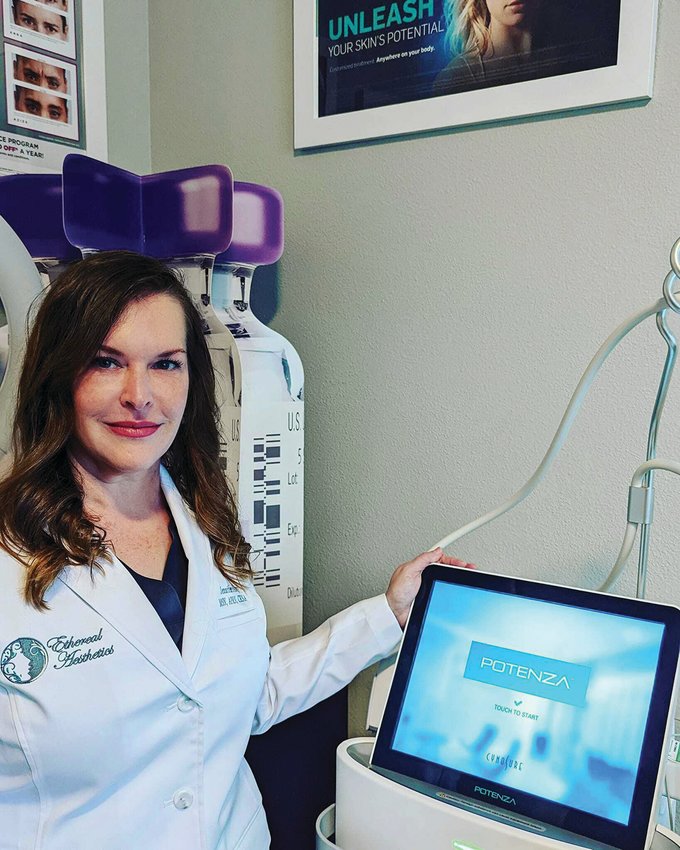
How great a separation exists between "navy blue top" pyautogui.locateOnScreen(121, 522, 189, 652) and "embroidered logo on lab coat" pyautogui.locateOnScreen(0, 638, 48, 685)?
162 mm

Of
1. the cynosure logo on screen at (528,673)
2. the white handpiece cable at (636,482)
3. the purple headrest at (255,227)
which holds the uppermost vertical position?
the purple headrest at (255,227)

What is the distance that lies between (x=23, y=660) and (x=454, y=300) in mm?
893

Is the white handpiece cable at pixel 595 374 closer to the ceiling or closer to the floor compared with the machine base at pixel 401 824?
closer to the ceiling

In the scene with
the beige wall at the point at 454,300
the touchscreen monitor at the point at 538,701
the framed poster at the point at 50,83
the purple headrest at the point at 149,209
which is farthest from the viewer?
the framed poster at the point at 50,83

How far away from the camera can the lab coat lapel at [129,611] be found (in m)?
1.00

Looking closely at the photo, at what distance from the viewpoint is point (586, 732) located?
35.8 inches

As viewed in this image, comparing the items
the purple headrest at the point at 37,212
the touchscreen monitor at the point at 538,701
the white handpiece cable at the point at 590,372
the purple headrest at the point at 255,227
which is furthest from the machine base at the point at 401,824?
the purple headrest at the point at 37,212

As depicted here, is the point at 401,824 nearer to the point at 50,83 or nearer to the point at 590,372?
the point at 590,372

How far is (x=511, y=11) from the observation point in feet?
4.30

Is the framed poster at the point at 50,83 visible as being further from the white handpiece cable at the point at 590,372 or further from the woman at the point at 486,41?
the white handpiece cable at the point at 590,372

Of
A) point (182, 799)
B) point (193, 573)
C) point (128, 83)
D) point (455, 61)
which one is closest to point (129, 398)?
point (193, 573)

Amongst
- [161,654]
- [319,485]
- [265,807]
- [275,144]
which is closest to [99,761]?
[161,654]

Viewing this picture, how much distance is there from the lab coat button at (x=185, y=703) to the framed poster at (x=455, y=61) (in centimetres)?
101

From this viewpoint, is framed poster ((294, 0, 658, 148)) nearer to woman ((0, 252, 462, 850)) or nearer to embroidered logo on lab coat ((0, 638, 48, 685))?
woman ((0, 252, 462, 850))
